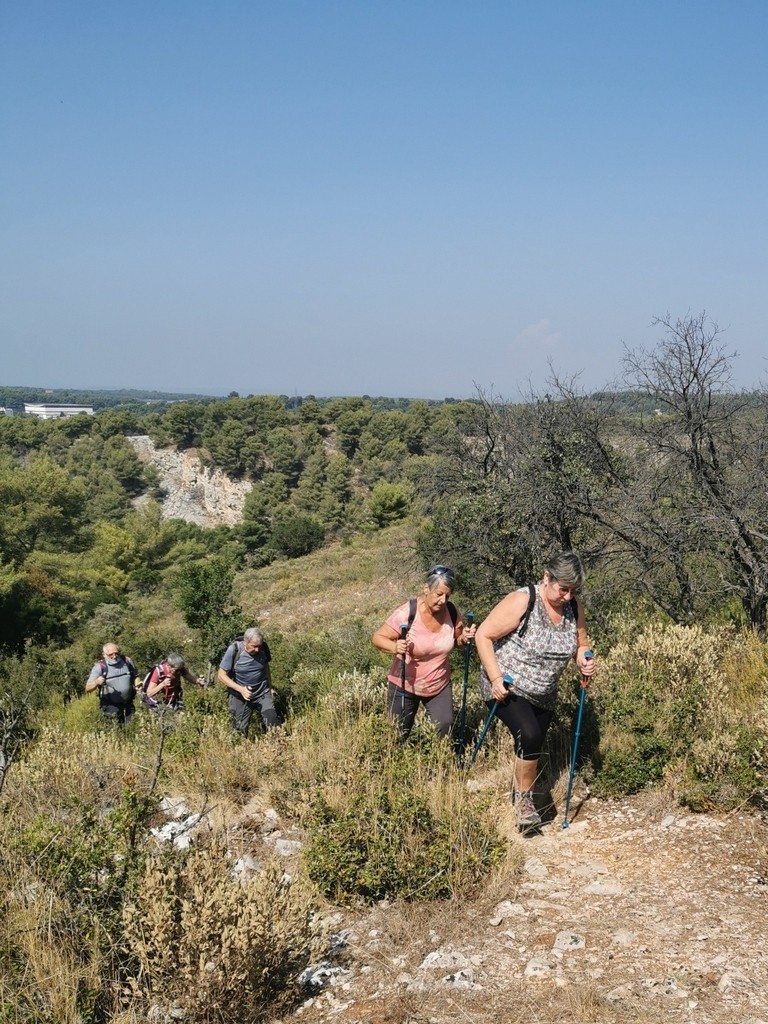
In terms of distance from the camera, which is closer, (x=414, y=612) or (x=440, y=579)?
(x=440, y=579)

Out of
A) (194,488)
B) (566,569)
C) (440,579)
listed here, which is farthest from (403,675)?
(194,488)

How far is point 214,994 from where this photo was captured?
104 inches

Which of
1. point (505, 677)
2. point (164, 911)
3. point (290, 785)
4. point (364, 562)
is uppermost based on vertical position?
point (505, 677)

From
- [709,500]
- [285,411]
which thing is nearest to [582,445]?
[709,500]

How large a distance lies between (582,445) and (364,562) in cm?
2589

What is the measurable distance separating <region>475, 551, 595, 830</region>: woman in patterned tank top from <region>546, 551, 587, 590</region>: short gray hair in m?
0.01

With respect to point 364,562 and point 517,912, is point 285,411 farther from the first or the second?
point 517,912

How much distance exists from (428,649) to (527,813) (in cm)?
102

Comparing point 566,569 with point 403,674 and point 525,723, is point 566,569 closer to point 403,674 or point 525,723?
point 525,723

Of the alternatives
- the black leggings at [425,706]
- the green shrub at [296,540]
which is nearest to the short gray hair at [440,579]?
the black leggings at [425,706]

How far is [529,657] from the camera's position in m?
4.07

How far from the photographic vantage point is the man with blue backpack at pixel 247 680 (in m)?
6.42

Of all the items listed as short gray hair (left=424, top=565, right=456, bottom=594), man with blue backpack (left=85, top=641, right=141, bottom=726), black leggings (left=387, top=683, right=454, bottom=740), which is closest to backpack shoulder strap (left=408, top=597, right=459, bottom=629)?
short gray hair (left=424, top=565, right=456, bottom=594)

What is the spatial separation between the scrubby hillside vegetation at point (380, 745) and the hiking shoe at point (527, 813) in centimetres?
14
